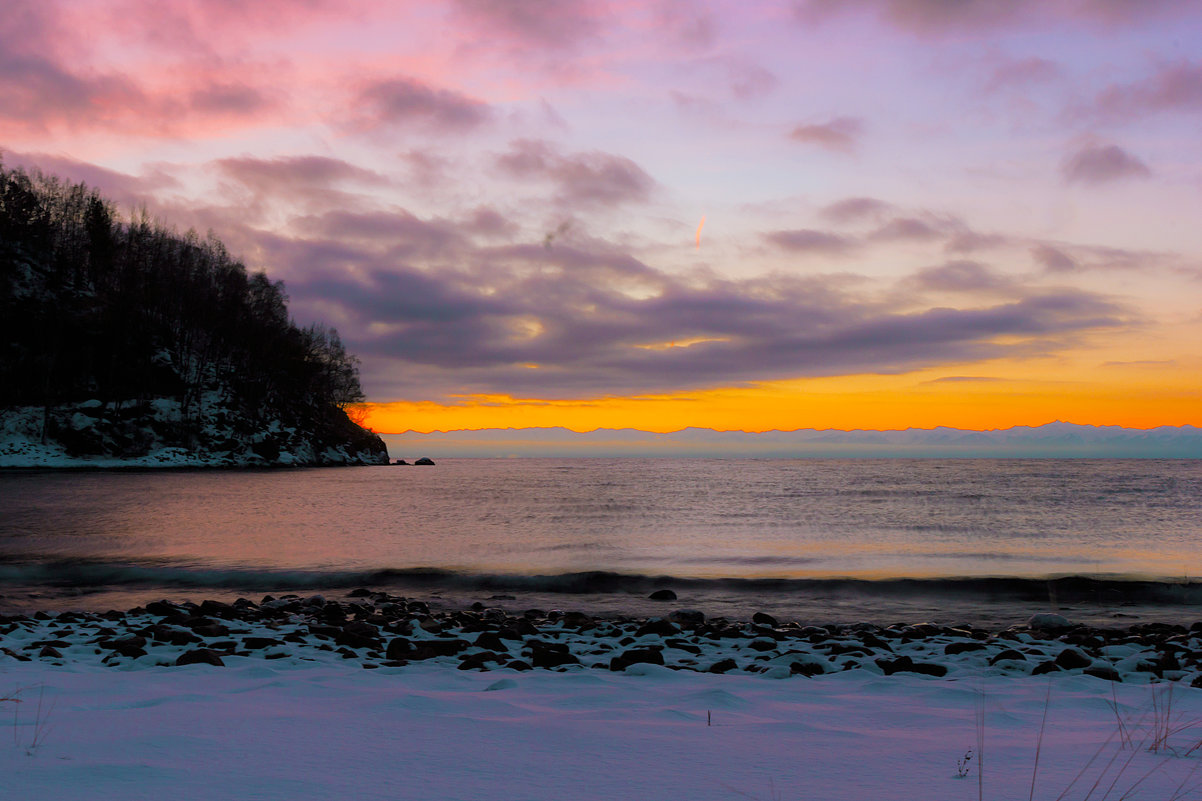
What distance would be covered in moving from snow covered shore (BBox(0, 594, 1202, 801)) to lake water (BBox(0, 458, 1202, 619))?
5822 millimetres

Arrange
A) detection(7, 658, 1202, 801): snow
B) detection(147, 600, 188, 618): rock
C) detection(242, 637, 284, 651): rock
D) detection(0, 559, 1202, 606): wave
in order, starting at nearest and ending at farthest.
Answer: detection(7, 658, 1202, 801): snow, detection(242, 637, 284, 651): rock, detection(147, 600, 188, 618): rock, detection(0, 559, 1202, 606): wave

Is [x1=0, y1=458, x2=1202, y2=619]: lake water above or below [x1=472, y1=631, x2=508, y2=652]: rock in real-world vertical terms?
below

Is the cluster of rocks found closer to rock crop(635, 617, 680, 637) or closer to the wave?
rock crop(635, 617, 680, 637)

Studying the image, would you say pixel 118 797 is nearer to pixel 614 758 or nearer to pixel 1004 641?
pixel 614 758

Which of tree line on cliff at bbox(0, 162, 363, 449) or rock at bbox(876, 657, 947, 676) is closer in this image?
rock at bbox(876, 657, 947, 676)

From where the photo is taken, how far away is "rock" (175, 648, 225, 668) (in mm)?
7578

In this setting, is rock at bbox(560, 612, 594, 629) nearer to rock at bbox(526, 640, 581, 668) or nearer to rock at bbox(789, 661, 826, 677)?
rock at bbox(526, 640, 581, 668)

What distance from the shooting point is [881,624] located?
12734 millimetres

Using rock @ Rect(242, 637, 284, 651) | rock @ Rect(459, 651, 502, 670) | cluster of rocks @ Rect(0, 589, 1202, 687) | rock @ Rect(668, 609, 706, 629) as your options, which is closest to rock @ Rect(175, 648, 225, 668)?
cluster of rocks @ Rect(0, 589, 1202, 687)

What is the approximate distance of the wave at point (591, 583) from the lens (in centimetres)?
1584

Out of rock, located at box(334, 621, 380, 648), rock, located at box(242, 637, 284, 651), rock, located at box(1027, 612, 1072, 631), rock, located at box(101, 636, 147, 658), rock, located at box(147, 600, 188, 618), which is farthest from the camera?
rock, located at box(1027, 612, 1072, 631)

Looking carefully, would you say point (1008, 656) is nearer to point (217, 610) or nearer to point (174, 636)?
point (174, 636)

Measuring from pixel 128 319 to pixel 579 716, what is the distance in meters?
103

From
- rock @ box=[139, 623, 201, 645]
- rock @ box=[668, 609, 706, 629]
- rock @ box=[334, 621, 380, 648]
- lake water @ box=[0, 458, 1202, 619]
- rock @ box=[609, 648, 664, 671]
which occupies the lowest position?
lake water @ box=[0, 458, 1202, 619]
